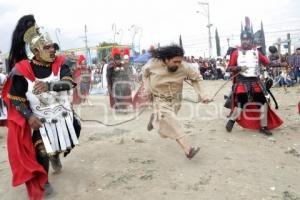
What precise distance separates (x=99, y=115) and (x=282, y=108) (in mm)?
4630

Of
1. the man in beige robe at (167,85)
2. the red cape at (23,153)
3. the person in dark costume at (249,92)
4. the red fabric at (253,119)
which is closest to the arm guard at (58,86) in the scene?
the red cape at (23,153)

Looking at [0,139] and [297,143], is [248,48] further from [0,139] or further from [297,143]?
[0,139]

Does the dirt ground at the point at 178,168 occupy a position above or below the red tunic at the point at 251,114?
below

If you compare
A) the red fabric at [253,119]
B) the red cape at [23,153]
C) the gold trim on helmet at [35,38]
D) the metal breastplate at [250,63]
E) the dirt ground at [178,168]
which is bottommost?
the dirt ground at [178,168]

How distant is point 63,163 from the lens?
641cm

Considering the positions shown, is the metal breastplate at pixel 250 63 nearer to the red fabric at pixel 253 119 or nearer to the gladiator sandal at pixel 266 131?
the red fabric at pixel 253 119

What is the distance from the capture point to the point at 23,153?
484 centimetres

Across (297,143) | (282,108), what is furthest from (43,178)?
(282,108)

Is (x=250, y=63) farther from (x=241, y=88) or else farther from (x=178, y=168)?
(x=178, y=168)

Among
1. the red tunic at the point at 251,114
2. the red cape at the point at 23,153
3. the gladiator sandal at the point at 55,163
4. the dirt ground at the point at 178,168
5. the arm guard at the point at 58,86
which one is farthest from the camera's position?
the red tunic at the point at 251,114

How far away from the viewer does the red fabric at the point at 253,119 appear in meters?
7.98

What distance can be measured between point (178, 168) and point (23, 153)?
2034 millimetres

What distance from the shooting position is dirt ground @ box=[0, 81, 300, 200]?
5.10 m

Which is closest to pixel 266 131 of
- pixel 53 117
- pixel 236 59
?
pixel 236 59
